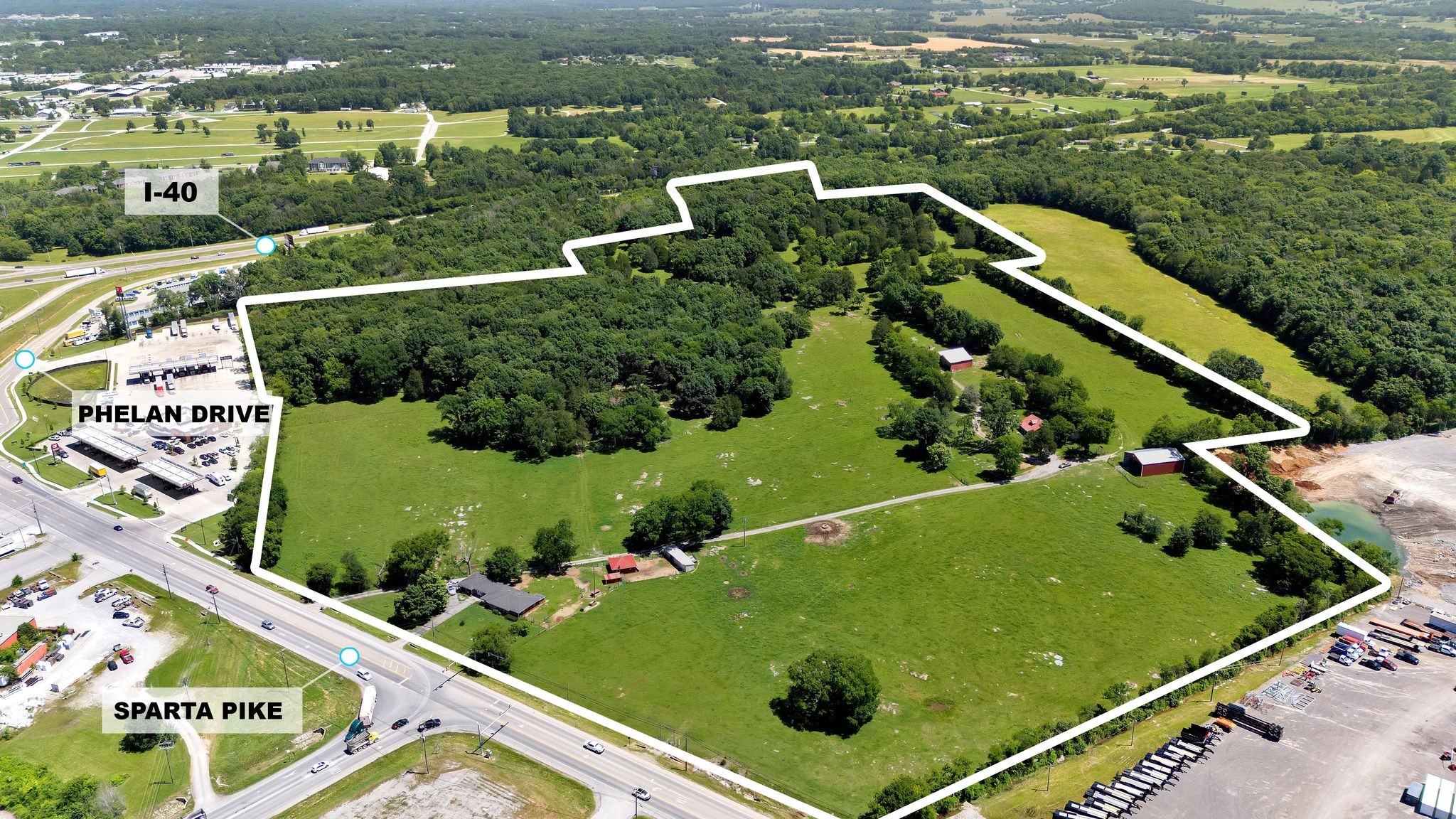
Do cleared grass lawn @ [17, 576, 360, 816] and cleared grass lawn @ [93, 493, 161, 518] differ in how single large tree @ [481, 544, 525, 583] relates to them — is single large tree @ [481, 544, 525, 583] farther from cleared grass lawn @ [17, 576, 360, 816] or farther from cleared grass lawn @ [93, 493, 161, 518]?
cleared grass lawn @ [93, 493, 161, 518]

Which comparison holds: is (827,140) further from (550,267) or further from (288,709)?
(288,709)

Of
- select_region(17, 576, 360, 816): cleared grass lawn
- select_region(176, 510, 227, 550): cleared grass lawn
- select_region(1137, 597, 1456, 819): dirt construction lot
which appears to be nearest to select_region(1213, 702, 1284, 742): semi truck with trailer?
select_region(1137, 597, 1456, 819): dirt construction lot

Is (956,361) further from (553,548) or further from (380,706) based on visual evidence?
(380,706)

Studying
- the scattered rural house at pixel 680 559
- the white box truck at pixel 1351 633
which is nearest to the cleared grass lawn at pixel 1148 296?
the white box truck at pixel 1351 633

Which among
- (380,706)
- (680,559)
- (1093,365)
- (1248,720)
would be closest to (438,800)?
(380,706)

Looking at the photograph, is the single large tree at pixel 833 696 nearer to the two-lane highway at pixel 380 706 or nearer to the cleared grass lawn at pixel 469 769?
the two-lane highway at pixel 380 706

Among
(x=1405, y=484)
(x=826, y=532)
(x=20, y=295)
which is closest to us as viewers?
(x=826, y=532)

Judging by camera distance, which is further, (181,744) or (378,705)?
(378,705)
